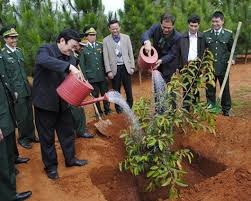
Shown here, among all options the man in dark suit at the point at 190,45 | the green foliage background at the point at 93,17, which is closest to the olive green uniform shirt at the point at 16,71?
the man in dark suit at the point at 190,45

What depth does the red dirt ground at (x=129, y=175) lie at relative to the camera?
12.1ft

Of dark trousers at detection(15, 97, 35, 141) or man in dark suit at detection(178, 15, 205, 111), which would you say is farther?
man in dark suit at detection(178, 15, 205, 111)

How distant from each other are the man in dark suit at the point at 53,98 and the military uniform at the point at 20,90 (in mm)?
853

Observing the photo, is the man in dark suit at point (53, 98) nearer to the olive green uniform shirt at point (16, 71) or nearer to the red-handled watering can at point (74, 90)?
the red-handled watering can at point (74, 90)

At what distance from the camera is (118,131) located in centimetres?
519

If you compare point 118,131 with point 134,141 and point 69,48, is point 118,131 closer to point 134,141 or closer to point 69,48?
point 134,141

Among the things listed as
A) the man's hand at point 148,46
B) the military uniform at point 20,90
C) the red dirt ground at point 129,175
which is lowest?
the red dirt ground at point 129,175

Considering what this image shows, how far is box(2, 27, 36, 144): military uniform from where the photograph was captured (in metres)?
4.73

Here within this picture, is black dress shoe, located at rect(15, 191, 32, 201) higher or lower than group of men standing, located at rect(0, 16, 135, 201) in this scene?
lower

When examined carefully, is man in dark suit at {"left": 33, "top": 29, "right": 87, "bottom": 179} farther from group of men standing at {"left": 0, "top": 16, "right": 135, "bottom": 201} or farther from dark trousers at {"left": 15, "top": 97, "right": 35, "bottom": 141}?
dark trousers at {"left": 15, "top": 97, "right": 35, "bottom": 141}

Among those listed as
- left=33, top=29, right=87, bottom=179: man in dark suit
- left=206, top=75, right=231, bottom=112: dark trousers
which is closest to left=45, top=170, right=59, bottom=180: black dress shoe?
left=33, top=29, right=87, bottom=179: man in dark suit

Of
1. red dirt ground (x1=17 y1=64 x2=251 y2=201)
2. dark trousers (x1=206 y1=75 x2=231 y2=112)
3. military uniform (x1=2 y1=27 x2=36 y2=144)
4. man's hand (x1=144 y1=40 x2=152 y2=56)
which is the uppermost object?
man's hand (x1=144 y1=40 x2=152 y2=56)

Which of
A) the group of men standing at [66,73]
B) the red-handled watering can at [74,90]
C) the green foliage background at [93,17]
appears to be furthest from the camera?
the green foliage background at [93,17]

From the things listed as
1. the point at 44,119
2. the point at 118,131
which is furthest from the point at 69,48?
the point at 118,131
